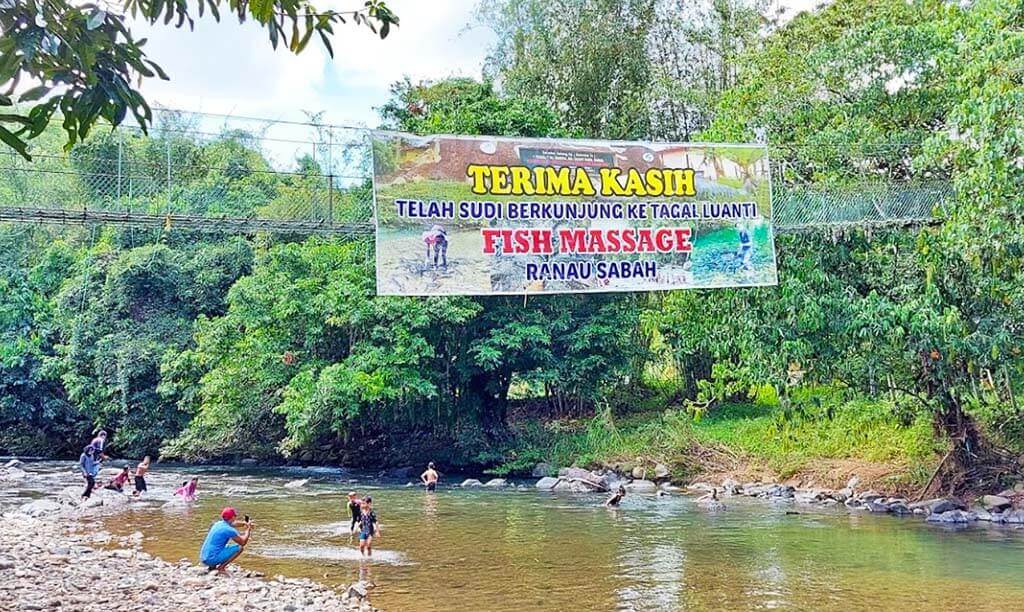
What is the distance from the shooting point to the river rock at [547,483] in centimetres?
1797

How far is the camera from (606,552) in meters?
11.2

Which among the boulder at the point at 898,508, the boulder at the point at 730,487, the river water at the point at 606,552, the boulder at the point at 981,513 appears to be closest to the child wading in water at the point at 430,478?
the river water at the point at 606,552

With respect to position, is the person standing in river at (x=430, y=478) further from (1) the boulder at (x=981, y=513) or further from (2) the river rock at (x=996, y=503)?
(2) the river rock at (x=996, y=503)

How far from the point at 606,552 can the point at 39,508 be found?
869 centimetres

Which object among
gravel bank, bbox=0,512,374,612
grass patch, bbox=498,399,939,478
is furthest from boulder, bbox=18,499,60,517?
grass patch, bbox=498,399,939,478

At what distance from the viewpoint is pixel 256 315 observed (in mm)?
19266

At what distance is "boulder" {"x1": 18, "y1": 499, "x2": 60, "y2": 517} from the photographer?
13.5 metres

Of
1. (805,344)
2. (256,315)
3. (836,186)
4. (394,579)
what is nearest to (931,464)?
(805,344)

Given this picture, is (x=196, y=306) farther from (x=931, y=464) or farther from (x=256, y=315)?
(x=931, y=464)

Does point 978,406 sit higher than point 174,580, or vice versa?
point 978,406

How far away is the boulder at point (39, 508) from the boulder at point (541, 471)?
9294 millimetres

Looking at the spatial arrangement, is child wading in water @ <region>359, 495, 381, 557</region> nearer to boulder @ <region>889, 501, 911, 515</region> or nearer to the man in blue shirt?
the man in blue shirt

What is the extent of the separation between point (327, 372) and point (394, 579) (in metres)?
8.65

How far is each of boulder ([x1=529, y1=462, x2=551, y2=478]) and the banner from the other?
28.3ft
